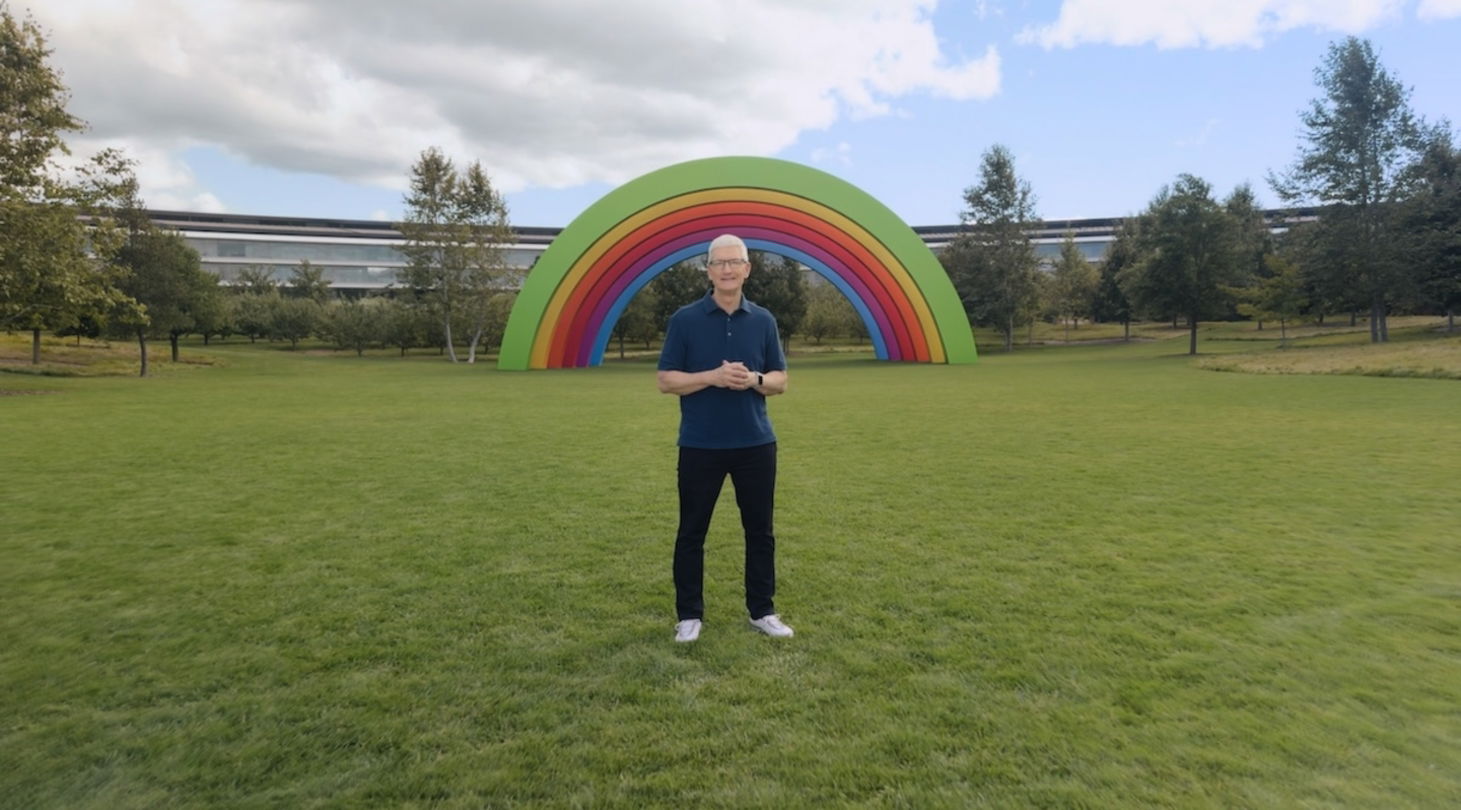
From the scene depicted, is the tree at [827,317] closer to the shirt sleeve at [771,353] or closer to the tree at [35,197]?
the tree at [35,197]

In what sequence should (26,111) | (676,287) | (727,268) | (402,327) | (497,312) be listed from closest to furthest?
(727,268) < (26,111) < (497,312) < (676,287) < (402,327)

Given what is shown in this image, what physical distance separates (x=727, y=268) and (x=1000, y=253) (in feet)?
141

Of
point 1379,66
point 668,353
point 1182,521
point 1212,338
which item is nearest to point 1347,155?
point 1379,66

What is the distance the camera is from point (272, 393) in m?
19.6

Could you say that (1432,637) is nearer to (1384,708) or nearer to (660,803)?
(1384,708)

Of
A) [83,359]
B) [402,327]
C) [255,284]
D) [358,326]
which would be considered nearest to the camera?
[83,359]

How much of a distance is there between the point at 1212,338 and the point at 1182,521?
43.6 m

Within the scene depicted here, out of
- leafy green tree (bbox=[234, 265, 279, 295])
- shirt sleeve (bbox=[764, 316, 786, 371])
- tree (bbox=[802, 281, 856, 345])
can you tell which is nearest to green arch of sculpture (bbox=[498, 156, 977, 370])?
tree (bbox=[802, 281, 856, 345])

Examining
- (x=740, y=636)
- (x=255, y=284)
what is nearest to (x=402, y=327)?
(x=255, y=284)

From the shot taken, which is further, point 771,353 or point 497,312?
point 497,312

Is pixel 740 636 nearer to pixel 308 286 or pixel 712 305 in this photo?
pixel 712 305

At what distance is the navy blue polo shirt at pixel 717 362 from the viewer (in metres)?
3.87

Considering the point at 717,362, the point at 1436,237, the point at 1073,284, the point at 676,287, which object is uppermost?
the point at 1073,284

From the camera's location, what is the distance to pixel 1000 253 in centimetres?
4312
